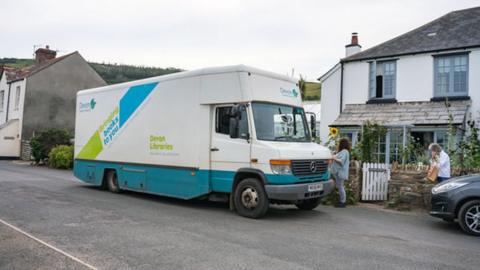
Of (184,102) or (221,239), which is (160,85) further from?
(221,239)

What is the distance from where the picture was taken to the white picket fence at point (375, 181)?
11.4 metres

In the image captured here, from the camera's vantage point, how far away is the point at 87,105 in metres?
13.3

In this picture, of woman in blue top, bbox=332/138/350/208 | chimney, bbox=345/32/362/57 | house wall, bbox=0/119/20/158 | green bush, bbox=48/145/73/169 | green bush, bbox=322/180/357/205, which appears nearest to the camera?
woman in blue top, bbox=332/138/350/208

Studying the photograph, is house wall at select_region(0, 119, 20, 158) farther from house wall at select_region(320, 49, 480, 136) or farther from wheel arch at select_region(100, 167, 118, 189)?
house wall at select_region(320, 49, 480, 136)

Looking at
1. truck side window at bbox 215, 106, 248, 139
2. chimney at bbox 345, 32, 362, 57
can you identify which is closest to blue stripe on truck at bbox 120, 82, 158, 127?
truck side window at bbox 215, 106, 248, 139

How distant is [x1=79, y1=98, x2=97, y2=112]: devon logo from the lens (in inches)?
513

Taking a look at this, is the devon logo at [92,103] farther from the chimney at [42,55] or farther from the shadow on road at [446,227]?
the chimney at [42,55]

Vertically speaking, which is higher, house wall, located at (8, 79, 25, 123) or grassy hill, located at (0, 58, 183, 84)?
grassy hill, located at (0, 58, 183, 84)

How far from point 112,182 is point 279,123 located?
6.16 m

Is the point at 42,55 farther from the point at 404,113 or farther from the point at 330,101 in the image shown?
the point at 404,113

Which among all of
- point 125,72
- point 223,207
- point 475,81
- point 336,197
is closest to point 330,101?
point 475,81

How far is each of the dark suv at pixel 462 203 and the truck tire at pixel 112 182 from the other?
869 centimetres

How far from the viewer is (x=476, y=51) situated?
1691 cm

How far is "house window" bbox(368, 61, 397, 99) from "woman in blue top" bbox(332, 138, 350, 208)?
9.96 metres
